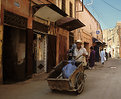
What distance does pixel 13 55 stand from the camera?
6.58m

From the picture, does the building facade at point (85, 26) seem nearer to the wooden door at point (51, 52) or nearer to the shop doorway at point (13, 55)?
the wooden door at point (51, 52)

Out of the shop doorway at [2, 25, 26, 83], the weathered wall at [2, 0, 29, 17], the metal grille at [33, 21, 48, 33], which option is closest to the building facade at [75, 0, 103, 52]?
the metal grille at [33, 21, 48, 33]

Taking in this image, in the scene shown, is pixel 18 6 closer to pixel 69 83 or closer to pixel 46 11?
pixel 46 11

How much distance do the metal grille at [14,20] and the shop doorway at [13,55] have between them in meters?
0.27

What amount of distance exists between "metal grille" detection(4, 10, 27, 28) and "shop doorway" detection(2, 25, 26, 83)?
274 millimetres

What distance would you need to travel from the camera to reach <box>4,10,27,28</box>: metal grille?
5855 mm

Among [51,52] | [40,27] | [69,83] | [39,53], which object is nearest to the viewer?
[69,83]

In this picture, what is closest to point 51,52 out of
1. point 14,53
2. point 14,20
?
point 14,53

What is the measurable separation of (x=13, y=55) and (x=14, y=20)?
1.55 meters

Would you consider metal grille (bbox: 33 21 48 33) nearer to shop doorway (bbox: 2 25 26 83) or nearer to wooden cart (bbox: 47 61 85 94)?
shop doorway (bbox: 2 25 26 83)

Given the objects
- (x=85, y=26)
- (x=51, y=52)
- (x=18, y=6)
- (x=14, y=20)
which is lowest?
(x=51, y=52)

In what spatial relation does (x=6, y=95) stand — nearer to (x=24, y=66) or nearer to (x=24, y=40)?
(x=24, y=66)

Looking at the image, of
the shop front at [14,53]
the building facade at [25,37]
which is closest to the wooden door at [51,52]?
the building facade at [25,37]

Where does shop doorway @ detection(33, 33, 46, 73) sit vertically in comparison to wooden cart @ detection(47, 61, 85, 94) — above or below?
above
